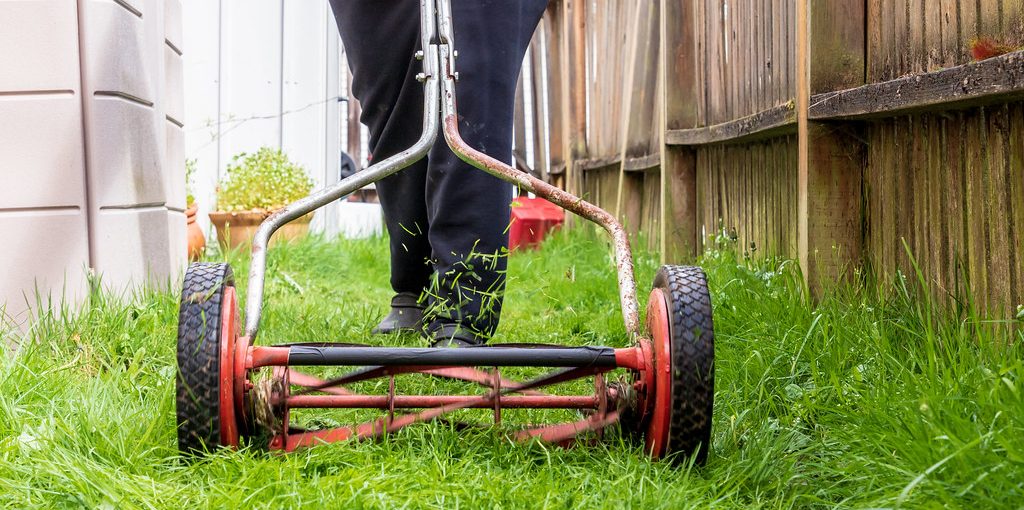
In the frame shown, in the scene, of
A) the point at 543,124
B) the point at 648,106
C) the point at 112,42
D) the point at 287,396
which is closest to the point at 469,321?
the point at 287,396

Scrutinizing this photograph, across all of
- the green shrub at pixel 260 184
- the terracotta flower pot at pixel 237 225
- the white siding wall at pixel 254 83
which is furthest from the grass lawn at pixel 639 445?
the white siding wall at pixel 254 83

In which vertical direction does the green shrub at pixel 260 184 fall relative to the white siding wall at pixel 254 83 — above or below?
below

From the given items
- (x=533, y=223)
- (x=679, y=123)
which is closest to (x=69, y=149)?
(x=679, y=123)

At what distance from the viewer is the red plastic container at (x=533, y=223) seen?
6.16 m

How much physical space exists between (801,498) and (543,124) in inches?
273

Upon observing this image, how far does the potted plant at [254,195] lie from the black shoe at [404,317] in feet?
7.65

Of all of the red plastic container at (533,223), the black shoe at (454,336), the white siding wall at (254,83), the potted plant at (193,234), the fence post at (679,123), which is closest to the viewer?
the black shoe at (454,336)

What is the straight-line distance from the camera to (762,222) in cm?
348

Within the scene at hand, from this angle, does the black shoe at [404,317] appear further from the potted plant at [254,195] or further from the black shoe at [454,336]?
the potted plant at [254,195]

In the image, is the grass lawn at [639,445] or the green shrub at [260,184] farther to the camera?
the green shrub at [260,184]

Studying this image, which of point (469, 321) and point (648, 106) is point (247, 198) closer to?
point (648, 106)

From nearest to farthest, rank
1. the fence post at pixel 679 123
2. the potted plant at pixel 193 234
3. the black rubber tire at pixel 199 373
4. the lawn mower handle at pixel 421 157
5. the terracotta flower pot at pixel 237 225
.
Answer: the black rubber tire at pixel 199 373, the lawn mower handle at pixel 421 157, the fence post at pixel 679 123, the potted plant at pixel 193 234, the terracotta flower pot at pixel 237 225

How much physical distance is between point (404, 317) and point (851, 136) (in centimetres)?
131

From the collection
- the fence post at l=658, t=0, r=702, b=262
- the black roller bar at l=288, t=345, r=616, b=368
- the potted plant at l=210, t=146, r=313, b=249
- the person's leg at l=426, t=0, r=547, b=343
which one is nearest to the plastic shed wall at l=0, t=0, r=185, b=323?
the person's leg at l=426, t=0, r=547, b=343
